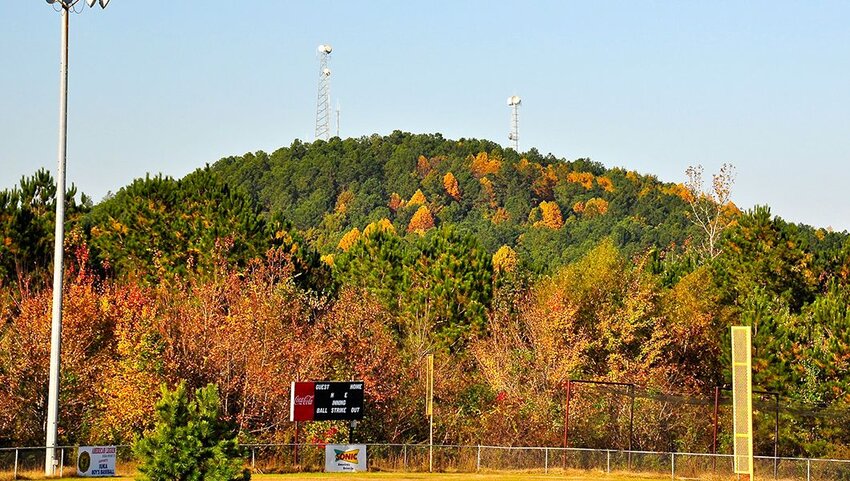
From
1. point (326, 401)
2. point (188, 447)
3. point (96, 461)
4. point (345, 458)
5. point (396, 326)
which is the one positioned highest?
point (396, 326)

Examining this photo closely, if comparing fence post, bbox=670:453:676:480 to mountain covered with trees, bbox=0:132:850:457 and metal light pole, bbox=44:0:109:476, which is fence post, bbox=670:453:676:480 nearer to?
mountain covered with trees, bbox=0:132:850:457

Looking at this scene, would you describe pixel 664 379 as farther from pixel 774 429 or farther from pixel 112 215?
pixel 112 215

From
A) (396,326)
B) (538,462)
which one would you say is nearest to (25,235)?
(396,326)

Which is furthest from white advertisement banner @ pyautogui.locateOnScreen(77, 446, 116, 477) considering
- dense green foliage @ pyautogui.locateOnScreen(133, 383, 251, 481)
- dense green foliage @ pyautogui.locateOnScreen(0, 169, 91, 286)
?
dense green foliage @ pyautogui.locateOnScreen(0, 169, 91, 286)

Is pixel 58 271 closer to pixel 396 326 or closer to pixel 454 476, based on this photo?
pixel 454 476

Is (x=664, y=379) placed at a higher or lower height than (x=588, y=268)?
lower

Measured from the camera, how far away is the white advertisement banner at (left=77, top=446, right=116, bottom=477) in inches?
1831

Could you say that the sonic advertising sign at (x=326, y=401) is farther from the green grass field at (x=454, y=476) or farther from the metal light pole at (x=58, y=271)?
the metal light pole at (x=58, y=271)

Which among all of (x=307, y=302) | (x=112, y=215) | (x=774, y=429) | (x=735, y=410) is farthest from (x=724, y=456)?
(x=112, y=215)

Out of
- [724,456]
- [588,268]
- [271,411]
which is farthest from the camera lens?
[588,268]

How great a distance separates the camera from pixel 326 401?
53.4m

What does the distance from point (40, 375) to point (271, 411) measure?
9.69m

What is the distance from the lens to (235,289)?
64188 mm

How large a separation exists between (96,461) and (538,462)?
18.6 meters
